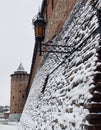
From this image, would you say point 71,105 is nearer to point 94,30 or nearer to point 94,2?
point 94,30

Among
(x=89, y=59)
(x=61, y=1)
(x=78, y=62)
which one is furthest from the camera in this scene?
(x=61, y=1)

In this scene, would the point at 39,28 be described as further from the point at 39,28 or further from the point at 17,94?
the point at 17,94

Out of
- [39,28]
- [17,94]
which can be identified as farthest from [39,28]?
[17,94]

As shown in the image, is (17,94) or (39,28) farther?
(17,94)

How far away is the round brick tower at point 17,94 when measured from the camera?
24906 mm

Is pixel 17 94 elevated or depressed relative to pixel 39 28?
elevated

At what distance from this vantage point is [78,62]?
3768mm

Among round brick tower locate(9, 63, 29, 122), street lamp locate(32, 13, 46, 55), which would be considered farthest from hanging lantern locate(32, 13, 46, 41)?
round brick tower locate(9, 63, 29, 122)

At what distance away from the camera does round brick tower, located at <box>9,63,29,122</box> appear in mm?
24906

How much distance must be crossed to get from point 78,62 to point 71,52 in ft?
2.14

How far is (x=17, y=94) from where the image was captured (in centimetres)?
2528

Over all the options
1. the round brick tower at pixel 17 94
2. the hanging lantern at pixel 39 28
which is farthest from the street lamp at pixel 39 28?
the round brick tower at pixel 17 94

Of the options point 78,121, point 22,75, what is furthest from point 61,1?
point 22,75

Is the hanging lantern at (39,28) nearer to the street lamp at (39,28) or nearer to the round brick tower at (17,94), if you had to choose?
the street lamp at (39,28)
